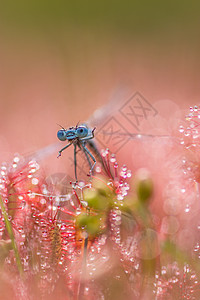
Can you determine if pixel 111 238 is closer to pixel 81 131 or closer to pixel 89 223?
pixel 89 223

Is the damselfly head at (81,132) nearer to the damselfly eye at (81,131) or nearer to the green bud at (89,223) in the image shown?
the damselfly eye at (81,131)

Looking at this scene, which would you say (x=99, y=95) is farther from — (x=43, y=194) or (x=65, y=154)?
(x=43, y=194)

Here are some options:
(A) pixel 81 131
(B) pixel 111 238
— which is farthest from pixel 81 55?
(B) pixel 111 238

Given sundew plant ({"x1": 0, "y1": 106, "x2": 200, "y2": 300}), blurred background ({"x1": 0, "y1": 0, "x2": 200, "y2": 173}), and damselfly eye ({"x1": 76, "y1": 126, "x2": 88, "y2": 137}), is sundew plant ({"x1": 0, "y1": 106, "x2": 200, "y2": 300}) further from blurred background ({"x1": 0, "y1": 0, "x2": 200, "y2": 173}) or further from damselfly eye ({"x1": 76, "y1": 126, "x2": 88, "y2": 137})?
blurred background ({"x1": 0, "y1": 0, "x2": 200, "y2": 173})

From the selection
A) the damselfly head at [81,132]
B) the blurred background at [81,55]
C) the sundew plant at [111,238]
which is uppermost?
the blurred background at [81,55]

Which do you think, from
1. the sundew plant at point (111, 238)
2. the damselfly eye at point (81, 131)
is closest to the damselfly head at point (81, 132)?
the damselfly eye at point (81, 131)

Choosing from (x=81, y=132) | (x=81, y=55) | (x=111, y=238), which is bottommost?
(x=111, y=238)

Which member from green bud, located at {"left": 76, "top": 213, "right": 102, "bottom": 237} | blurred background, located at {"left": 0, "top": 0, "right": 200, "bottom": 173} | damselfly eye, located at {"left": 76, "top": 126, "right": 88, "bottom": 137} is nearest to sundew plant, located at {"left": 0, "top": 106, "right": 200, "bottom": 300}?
green bud, located at {"left": 76, "top": 213, "right": 102, "bottom": 237}
